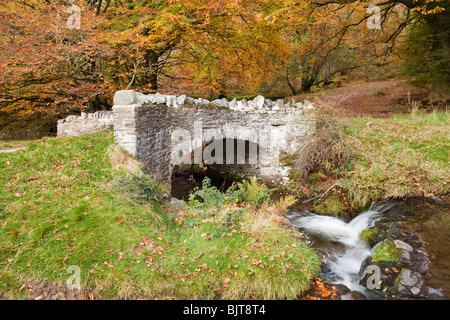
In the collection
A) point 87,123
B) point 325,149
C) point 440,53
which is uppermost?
point 440,53

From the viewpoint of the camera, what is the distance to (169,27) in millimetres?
7664

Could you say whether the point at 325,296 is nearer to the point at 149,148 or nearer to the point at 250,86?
the point at 149,148

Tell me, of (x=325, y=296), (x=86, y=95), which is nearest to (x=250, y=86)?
(x=86, y=95)

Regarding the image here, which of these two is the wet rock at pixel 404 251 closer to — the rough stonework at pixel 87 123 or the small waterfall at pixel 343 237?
the small waterfall at pixel 343 237

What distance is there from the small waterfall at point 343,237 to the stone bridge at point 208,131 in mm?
2954

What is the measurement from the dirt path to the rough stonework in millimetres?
9087

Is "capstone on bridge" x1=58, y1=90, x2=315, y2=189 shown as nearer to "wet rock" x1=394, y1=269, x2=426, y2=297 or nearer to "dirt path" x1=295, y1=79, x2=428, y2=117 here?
"dirt path" x1=295, y1=79, x2=428, y2=117

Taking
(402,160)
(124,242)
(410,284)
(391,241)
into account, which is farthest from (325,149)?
(124,242)

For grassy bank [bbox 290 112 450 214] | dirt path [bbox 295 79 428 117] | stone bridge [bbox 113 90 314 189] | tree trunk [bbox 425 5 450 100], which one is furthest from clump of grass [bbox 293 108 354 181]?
tree trunk [bbox 425 5 450 100]

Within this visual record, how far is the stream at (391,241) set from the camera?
3641 mm

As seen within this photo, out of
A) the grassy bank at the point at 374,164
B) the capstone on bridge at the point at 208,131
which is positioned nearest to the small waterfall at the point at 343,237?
the grassy bank at the point at 374,164

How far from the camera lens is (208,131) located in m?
7.83

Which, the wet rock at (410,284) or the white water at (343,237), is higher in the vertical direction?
the wet rock at (410,284)

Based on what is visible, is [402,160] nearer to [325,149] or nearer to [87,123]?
[325,149]
